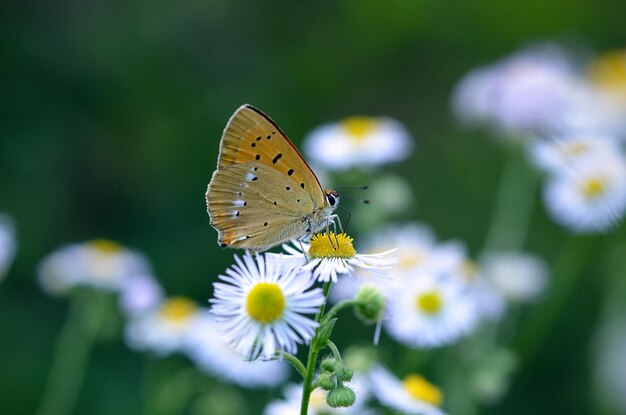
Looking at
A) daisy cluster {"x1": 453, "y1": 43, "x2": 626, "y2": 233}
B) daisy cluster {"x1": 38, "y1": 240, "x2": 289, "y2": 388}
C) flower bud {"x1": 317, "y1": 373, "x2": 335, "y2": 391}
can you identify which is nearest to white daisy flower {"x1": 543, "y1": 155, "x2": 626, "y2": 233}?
daisy cluster {"x1": 453, "y1": 43, "x2": 626, "y2": 233}

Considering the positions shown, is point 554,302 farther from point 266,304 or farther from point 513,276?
point 266,304

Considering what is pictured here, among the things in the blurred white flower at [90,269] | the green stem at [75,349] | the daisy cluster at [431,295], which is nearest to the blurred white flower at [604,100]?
the daisy cluster at [431,295]

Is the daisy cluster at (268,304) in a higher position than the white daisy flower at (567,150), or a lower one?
lower

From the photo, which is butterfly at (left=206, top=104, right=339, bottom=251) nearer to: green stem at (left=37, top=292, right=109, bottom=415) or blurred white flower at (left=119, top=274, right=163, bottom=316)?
blurred white flower at (left=119, top=274, right=163, bottom=316)

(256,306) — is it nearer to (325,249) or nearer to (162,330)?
(325,249)

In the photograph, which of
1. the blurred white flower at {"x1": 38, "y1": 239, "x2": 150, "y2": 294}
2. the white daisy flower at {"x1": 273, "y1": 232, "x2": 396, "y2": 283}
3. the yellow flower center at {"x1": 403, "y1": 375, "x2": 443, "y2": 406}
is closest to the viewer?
the white daisy flower at {"x1": 273, "y1": 232, "x2": 396, "y2": 283}

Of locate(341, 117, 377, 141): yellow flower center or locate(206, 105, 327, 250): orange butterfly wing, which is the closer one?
locate(206, 105, 327, 250): orange butterfly wing

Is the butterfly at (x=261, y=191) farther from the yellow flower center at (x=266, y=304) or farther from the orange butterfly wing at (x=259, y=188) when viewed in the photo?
the yellow flower center at (x=266, y=304)

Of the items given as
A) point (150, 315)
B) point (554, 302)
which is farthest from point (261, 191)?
point (554, 302)
